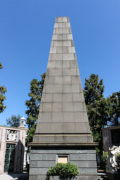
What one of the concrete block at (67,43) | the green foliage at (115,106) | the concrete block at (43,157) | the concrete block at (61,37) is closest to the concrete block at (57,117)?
the concrete block at (43,157)

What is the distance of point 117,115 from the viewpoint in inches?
1193

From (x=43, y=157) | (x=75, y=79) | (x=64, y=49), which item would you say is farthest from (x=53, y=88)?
(x=43, y=157)

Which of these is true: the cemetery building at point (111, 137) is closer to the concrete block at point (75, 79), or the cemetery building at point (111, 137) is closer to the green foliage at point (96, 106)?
the green foliage at point (96, 106)

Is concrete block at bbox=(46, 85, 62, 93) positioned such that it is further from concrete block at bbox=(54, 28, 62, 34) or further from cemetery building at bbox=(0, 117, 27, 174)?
Answer: cemetery building at bbox=(0, 117, 27, 174)

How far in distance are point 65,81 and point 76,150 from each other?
14.2ft

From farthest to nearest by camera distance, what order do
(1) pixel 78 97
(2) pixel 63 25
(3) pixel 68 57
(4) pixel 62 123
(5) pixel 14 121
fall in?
(5) pixel 14 121
(2) pixel 63 25
(3) pixel 68 57
(1) pixel 78 97
(4) pixel 62 123

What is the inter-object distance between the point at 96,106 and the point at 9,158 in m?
15.8

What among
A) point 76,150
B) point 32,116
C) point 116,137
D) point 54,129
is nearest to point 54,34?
point 54,129

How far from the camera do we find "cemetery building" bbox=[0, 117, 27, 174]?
19.6 m

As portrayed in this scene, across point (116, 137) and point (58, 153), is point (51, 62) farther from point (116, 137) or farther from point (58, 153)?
point (116, 137)

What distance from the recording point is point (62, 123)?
9.05 m

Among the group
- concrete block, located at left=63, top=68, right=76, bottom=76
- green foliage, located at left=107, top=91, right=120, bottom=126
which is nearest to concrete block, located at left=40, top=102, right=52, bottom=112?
concrete block, located at left=63, top=68, right=76, bottom=76

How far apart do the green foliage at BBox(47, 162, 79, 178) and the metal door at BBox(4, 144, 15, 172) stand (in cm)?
1438

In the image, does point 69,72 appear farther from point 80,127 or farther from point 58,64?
point 80,127
